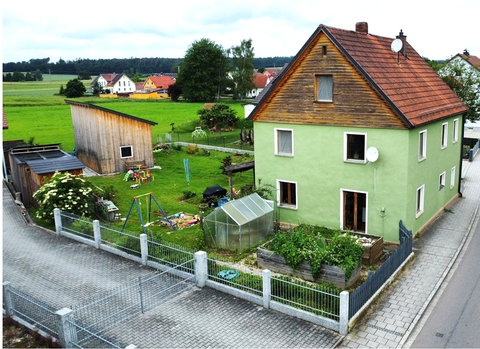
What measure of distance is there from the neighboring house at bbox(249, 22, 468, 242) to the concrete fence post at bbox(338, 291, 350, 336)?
725 centimetres

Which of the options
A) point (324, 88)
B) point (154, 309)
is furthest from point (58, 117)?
point (154, 309)

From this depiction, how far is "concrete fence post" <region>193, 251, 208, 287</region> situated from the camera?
1493cm

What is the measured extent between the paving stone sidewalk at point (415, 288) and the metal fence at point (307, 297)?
84cm

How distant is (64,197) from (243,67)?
78246mm

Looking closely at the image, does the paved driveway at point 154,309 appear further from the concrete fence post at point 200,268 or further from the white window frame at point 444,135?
the white window frame at point 444,135

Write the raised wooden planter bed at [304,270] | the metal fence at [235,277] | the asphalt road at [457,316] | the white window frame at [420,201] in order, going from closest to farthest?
the asphalt road at [457,316] → the metal fence at [235,277] → the raised wooden planter bed at [304,270] → the white window frame at [420,201]

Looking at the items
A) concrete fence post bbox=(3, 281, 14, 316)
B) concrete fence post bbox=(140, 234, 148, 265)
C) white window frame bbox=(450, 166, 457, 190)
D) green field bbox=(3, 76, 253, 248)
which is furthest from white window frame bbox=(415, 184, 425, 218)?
concrete fence post bbox=(3, 281, 14, 316)

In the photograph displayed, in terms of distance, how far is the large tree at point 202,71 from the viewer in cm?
9500

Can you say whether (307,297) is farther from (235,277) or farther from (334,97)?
(334,97)

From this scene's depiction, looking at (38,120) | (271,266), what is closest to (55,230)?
(271,266)

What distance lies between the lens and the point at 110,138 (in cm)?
3275

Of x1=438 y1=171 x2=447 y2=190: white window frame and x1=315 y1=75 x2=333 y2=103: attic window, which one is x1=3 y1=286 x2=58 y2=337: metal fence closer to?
x1=315 y1=75 x2=333 y2=103: attic window

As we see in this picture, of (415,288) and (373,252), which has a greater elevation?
(373,252)

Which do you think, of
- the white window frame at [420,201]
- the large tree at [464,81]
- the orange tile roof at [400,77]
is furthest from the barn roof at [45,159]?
the large tree at [464,81]
